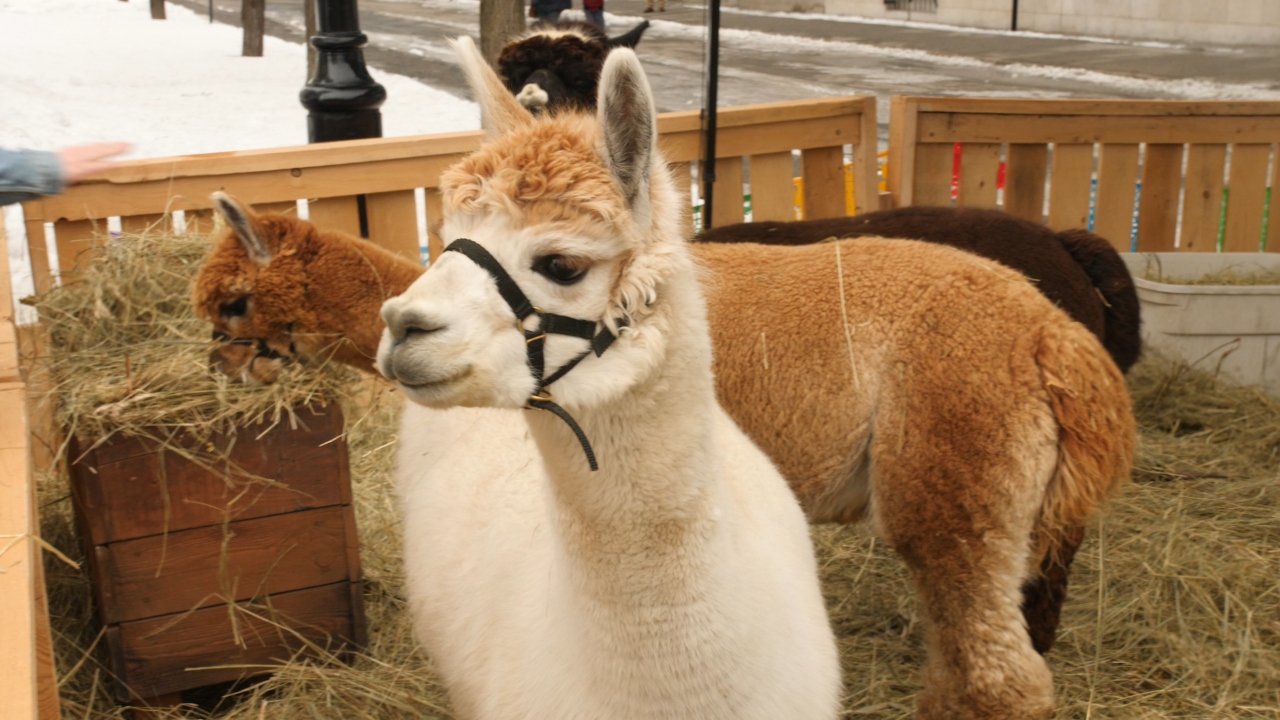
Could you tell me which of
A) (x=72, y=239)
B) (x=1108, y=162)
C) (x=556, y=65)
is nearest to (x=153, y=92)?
(x=72, y=239)

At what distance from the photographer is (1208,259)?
17.9 feet

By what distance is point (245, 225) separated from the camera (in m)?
3.17

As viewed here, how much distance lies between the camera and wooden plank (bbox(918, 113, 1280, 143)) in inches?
209

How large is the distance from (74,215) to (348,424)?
1.57m

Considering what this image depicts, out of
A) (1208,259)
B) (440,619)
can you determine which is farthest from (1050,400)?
(1208,259)

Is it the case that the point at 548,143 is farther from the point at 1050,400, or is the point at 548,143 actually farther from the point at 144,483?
the point at 144,483

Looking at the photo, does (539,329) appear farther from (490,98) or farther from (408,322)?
(490,98)

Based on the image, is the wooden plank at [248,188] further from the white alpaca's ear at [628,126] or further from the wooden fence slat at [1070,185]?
the wooden fence slat at [1070,185]

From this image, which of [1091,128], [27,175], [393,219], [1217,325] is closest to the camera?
[27,175]

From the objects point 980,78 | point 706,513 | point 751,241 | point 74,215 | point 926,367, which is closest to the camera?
point 706,513

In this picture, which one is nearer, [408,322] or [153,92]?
[408,322]

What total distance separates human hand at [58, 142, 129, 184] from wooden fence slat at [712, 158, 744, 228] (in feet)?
10.3

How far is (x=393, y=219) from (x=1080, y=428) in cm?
303

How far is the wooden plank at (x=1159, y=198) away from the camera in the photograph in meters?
5.56
